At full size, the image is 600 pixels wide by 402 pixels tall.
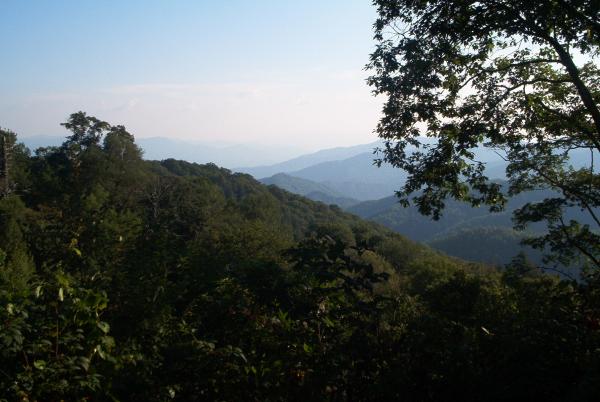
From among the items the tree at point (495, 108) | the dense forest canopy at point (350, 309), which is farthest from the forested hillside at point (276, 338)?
the tree at point (495, 108)

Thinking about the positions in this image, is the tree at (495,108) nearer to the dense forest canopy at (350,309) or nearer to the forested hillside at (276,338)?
the dense forest canopy at (350,309)

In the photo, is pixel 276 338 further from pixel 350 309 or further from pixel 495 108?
pixel 495 108

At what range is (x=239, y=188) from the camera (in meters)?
98.3

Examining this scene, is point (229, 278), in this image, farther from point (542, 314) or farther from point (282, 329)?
point (542, 314)

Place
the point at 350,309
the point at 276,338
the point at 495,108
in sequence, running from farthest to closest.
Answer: the point at 495,108 → the point at 350,309 → the point at 276,338

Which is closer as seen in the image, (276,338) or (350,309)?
(276,338)

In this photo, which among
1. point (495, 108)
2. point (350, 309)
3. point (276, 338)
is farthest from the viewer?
point (495, 108)

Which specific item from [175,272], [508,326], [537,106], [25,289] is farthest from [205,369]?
[537,106]

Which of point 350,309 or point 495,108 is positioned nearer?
point 350,309

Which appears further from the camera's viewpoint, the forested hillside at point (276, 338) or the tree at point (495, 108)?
the tree at point (495, 108)

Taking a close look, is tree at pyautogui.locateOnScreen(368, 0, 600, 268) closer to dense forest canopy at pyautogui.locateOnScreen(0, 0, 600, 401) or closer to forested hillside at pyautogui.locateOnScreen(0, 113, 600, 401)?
dense forest canopy at pyautogui.locateOnScreen(0, 0, 600, 401)

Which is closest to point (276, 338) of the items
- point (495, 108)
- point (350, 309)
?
point (350, 309)

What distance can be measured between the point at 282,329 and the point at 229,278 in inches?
39.0

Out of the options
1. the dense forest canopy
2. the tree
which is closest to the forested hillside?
the dense forest canopy
